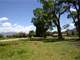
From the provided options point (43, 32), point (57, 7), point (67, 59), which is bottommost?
point (67, 59)

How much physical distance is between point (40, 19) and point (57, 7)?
1257cm

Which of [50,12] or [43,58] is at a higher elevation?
[50,12]

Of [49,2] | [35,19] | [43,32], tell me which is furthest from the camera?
[43,32]

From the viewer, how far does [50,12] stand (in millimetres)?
63375

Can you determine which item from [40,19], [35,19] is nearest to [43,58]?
[40,19]

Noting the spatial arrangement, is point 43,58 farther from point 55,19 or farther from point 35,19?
point 35,19

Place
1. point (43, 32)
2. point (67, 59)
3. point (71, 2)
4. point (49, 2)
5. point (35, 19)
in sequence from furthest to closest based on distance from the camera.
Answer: point (43, 32)
point (35, 19)
point (49, 2)
point (71, 2)
point (67, 59)

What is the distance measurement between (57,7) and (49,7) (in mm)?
2289

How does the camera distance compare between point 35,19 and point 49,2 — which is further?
point 35,19

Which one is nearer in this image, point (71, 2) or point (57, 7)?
point (71, 2)

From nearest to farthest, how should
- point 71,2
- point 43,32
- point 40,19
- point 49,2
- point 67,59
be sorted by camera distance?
point 67,59, point 71,2, point 49,2, point 40,19, point 43,32

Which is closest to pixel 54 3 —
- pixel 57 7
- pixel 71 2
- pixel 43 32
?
pixel 57 7

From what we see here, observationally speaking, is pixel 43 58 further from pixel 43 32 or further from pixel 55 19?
pixel 43 32

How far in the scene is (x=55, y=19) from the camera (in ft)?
208
